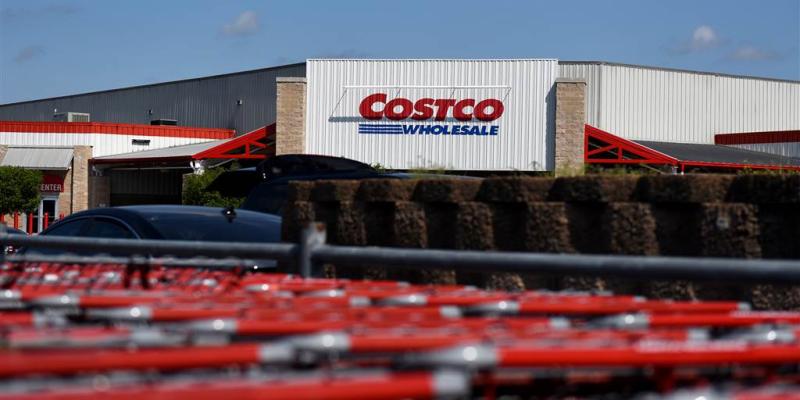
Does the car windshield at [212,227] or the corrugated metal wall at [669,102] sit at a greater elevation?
the corrugated metal wall at [669,102]

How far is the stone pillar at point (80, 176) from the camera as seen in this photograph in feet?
172

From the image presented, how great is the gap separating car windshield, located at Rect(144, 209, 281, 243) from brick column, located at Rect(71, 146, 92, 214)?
4357 centimetres

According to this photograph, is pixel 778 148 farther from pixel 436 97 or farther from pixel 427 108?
pixel 427 108

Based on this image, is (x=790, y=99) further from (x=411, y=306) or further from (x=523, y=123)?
(x=411, y=306)

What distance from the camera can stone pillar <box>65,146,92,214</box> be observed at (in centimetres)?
5250

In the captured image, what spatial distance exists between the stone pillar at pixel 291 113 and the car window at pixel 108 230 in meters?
35.4

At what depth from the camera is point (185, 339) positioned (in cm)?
308

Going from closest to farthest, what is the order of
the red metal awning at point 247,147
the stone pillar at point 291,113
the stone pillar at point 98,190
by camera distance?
the stone pillar at point 291,113 < the red metal awning at point 247,147 < the stone pillar at point 98,190

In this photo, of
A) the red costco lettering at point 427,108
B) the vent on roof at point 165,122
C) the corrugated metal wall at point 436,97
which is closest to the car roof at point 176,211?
the corrugated metal wall at point 436,97

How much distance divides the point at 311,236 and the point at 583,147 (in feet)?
122

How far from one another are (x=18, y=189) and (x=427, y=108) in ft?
53.2

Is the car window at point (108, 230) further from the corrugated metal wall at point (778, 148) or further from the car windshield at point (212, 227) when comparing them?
the corrugated metal wall at point (778, 148)

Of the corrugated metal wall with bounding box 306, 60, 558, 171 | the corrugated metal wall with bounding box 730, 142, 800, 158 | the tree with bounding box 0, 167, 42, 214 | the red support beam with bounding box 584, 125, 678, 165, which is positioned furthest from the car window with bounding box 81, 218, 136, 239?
the corrugated metal wall with bounding box 730, 142, 800, 158

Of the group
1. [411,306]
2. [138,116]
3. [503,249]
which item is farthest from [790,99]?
[411,306]
